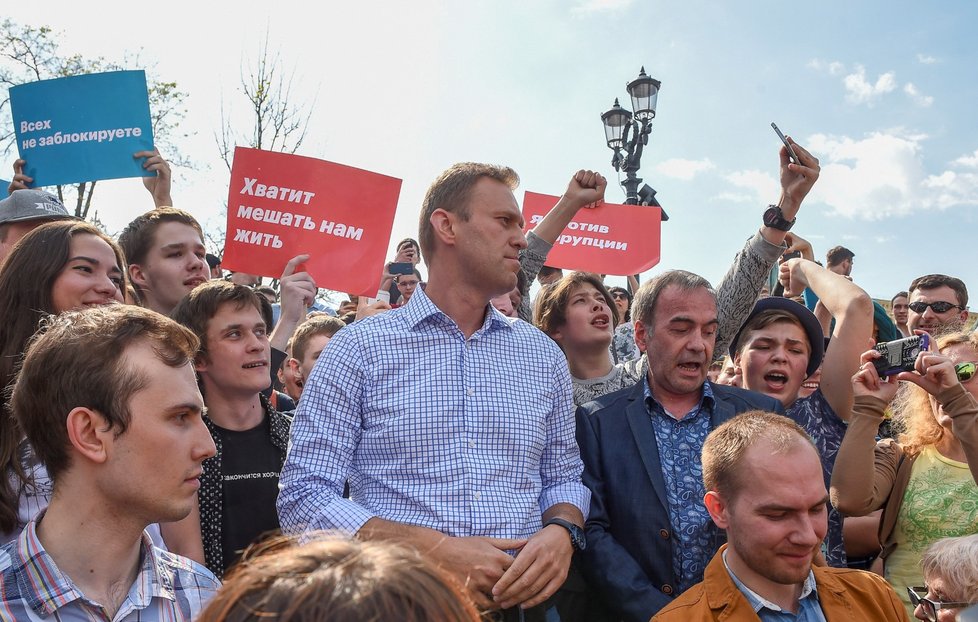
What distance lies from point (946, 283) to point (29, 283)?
536 cm

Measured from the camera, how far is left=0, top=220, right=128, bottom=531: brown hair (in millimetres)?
2482

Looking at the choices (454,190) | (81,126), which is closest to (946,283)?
(454,190)

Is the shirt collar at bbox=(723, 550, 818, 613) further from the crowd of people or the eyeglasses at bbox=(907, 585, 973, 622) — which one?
the eyeglasses at bbox=(907, 585, 973, 622)

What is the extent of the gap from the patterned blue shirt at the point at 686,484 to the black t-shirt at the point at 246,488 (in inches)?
56.9

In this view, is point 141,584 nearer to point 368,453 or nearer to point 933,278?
point 368,453

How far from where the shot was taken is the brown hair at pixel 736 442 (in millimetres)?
2422

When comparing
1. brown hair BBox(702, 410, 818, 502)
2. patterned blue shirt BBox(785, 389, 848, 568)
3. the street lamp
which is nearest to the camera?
brown hair BBox(702, 410, 818, 502)

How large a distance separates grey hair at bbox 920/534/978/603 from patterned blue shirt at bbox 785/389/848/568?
44cm

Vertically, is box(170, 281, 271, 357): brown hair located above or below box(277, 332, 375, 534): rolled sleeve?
above

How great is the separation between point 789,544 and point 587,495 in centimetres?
69

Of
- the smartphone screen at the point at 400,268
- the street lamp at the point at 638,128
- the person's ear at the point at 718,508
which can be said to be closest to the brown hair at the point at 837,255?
the street lamp at the point at 638,128

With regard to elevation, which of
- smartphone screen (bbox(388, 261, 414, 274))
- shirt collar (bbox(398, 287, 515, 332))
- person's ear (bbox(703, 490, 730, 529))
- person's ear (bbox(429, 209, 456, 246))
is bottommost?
person's ear (bbox(703, 490, 730, 529))

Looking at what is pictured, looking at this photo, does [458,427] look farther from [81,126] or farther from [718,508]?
[81,126]

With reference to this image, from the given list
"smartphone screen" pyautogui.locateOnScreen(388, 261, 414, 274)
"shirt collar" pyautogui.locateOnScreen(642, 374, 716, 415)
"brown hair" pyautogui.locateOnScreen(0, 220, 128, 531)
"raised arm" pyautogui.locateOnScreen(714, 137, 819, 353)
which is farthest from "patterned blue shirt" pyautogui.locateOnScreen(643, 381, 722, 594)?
"smartphone screen" pyautogui.locateOnScreen(388, 261, 414, 274)
